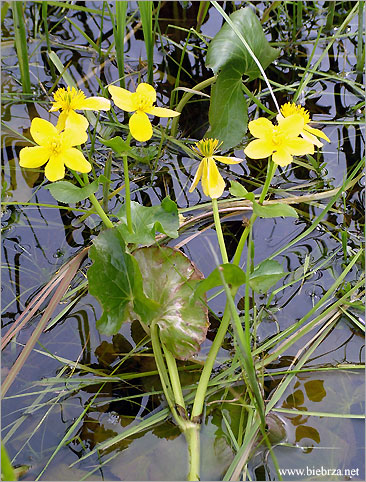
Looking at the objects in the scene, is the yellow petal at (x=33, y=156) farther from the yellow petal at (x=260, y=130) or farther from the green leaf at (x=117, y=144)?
the yellow petal at (x=260, y=130)

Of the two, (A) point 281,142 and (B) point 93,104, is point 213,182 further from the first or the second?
(B) point 93,104

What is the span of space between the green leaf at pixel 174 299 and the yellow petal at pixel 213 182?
0.16m

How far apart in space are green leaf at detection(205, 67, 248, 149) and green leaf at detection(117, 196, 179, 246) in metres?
0.48

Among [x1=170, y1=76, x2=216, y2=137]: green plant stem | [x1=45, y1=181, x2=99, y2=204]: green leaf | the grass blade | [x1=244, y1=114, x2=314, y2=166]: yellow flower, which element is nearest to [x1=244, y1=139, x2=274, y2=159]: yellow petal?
[x1=244, y1=114, x2=314, y2=166]: yellow flower

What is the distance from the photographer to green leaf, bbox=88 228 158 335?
1106mm

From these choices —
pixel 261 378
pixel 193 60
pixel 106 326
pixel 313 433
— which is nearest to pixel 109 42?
pixel 193 60

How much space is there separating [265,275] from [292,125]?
31 centimetres

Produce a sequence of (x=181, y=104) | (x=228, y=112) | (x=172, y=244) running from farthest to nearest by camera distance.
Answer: (x=181, y=104) → (x=228, y=112) → (x=172, y=244)

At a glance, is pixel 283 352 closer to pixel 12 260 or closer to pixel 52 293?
pixel 52 293

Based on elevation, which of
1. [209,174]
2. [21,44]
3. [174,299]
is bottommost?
[174,299]

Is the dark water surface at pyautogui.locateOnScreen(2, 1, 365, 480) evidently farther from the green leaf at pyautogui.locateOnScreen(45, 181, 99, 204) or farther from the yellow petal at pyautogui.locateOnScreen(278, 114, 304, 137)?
the yellow petal at pyautogui.locateOnScreen(278, 114, 304, 137)

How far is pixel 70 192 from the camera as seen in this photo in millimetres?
1112

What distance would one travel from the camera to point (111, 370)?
1191 millimetres

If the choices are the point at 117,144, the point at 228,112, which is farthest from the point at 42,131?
the point at 228,112
